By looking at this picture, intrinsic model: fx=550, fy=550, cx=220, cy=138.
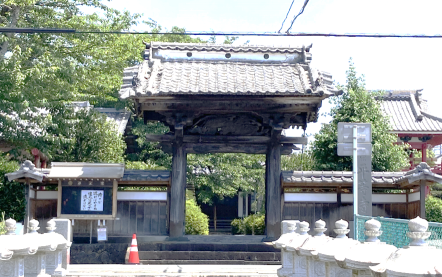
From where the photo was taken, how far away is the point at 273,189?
54.7 feet

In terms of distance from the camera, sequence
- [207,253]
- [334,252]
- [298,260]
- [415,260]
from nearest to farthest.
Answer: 1. [415,260]
2. [334,252]
3. [298,260]
4. [207,253]

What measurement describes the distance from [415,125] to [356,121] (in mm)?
13147

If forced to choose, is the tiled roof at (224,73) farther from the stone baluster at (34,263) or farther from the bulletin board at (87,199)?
the stone baluster at (34,263)

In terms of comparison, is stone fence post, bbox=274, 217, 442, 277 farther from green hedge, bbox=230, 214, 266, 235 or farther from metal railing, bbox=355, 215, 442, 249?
green hedge, bbox=230, 214, 266, 235

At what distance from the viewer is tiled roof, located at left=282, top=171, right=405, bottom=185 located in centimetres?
1708

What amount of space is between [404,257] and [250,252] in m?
11.4

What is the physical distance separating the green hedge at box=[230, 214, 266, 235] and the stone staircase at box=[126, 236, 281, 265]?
13.9ft

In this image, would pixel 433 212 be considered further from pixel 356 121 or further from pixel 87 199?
pixel 87 199

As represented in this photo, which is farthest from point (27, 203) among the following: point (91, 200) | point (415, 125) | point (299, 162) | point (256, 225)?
point (415, 125)

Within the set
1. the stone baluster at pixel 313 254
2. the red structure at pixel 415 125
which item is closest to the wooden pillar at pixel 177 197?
the stone baluster at pixel 313 254

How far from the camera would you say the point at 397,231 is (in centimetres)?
836

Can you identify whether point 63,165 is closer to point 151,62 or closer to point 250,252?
point 151,62

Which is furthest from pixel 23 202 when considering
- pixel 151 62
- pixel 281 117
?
pixel 281 117

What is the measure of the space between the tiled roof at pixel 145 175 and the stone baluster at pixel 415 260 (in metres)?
12.9
